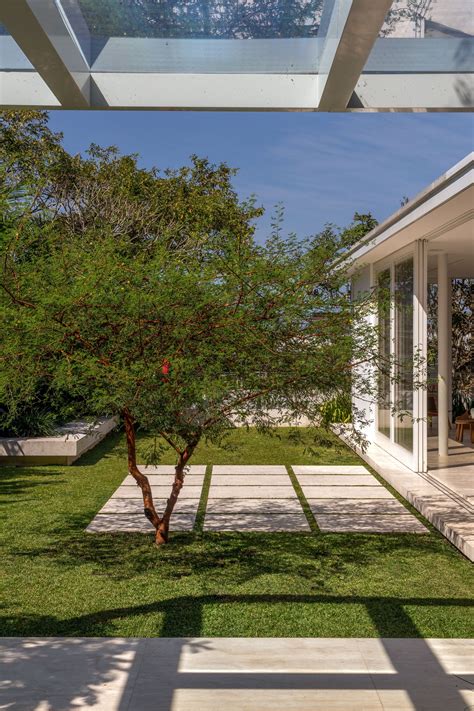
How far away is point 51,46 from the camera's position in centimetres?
275

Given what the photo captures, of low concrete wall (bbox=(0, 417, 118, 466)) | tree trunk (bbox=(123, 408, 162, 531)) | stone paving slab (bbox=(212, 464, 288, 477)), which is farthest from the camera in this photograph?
low concrete wall (bbox=(0, 417, 118, 466))

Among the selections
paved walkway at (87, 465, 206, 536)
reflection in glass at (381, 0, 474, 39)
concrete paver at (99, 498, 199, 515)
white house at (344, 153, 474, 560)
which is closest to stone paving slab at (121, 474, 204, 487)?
paved walkway at (87, 465, 206, 536)

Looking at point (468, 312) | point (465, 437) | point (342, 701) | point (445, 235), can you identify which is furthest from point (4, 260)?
point (468, 312)

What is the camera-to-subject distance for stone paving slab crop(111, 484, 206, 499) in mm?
8959

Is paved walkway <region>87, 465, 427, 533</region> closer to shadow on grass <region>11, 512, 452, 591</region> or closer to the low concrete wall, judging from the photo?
shadow on grass <region>11, 512, 452, 591</region>

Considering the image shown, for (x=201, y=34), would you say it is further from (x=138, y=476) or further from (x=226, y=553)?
(x=226, y=553)

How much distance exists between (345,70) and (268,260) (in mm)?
2869

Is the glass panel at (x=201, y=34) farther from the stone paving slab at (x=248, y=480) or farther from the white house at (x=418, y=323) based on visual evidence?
the stone paving slab at (x=248, y=480)

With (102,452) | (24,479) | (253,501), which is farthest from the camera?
(102,452)

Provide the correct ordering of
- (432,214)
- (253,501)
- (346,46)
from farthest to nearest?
(253,501), (432,214), (346,46)

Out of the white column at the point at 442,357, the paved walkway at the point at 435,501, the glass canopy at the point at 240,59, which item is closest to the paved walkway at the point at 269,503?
the paved walkway at the point at 435,501

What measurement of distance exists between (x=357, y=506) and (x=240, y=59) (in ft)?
20.2

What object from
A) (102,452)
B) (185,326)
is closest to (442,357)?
(102,452)

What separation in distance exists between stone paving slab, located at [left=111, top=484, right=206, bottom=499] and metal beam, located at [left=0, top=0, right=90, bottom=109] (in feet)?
20.4
